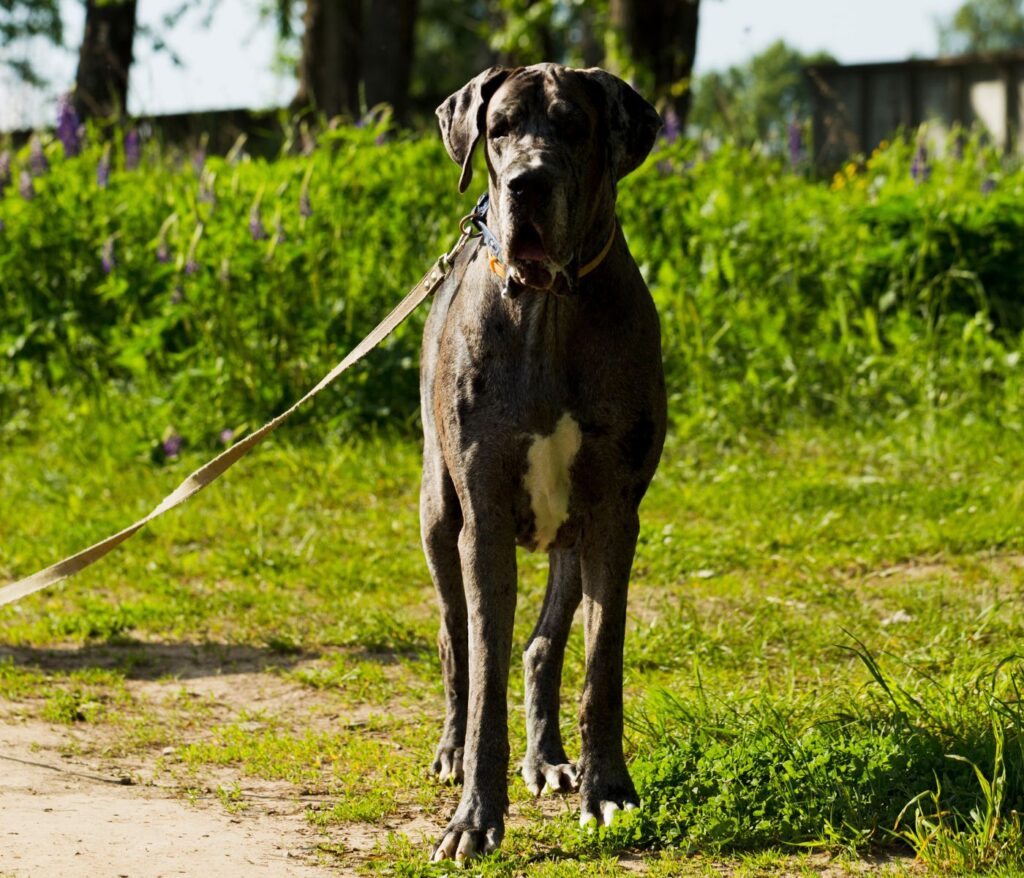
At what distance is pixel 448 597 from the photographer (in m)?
4.45

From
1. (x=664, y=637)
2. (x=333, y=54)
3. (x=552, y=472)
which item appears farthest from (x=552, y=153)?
(x=333, y=54)

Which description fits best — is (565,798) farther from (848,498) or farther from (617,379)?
(848,498)

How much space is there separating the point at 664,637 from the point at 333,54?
13.4 metres

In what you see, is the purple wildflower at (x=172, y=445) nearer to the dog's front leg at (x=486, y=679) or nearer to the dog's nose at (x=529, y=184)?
the dog's front leg at (x=486, y=679)

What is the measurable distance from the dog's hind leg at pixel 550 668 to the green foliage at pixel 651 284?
13.7 ft

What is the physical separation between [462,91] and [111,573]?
389 centimetres

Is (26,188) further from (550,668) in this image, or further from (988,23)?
(988,23)

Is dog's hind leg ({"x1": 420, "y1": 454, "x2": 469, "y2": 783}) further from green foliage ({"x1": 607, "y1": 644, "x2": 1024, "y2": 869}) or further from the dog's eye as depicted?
the dog's eye

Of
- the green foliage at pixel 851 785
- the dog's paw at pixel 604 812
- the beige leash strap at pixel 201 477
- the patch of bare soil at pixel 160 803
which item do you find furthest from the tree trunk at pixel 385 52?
the dog's paw at pixel 604 812

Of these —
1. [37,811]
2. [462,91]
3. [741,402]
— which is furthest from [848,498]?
[37,811]

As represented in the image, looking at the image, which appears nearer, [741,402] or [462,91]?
[462,91]

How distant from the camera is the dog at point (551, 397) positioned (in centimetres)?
375

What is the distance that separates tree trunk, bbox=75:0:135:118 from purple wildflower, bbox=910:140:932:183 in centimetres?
1012

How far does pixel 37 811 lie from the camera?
410 centimetres
